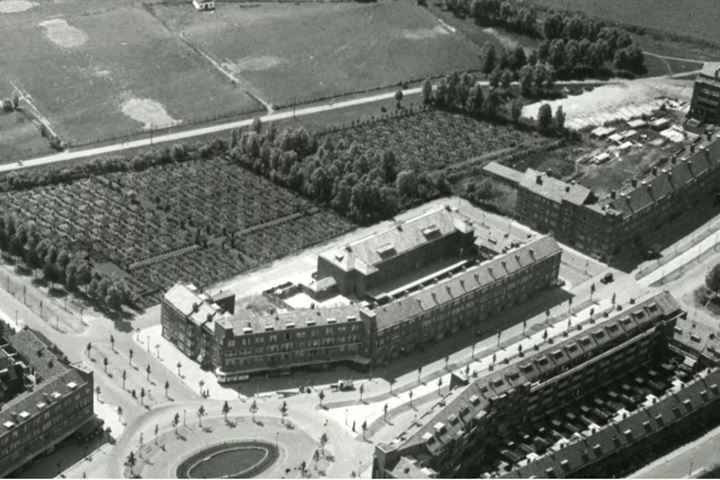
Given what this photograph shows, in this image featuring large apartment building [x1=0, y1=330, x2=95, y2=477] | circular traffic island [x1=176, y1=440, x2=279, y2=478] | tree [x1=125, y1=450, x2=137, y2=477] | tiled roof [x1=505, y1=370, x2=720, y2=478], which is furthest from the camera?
circular traffic island [x1=176, y1=440, x2=279, y2=478]

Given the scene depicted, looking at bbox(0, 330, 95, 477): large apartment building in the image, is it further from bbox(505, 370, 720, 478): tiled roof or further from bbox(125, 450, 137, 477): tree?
bbox(505, 370, 720, 478): tiled roof

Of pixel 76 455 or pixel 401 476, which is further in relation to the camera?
pixel 76 455

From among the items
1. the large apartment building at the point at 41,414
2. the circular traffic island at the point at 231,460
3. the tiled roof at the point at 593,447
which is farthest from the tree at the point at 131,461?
the tiled roof at the point at 593,447

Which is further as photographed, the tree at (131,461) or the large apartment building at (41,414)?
the tree at (131,461)

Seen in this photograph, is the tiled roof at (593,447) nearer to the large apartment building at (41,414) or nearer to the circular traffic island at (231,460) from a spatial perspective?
the circular traffic island at (231,460)

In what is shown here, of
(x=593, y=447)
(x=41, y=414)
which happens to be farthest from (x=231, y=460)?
(x=593, y=447)

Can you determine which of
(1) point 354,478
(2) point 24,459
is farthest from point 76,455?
(1) point 354,478

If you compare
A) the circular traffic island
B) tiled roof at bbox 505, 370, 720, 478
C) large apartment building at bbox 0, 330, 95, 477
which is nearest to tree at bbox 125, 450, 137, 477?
the circular traffic island

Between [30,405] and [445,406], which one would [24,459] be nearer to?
[30,405]

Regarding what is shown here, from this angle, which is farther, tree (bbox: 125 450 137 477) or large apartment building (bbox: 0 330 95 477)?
tree (bbox: 125 450 137 477)
